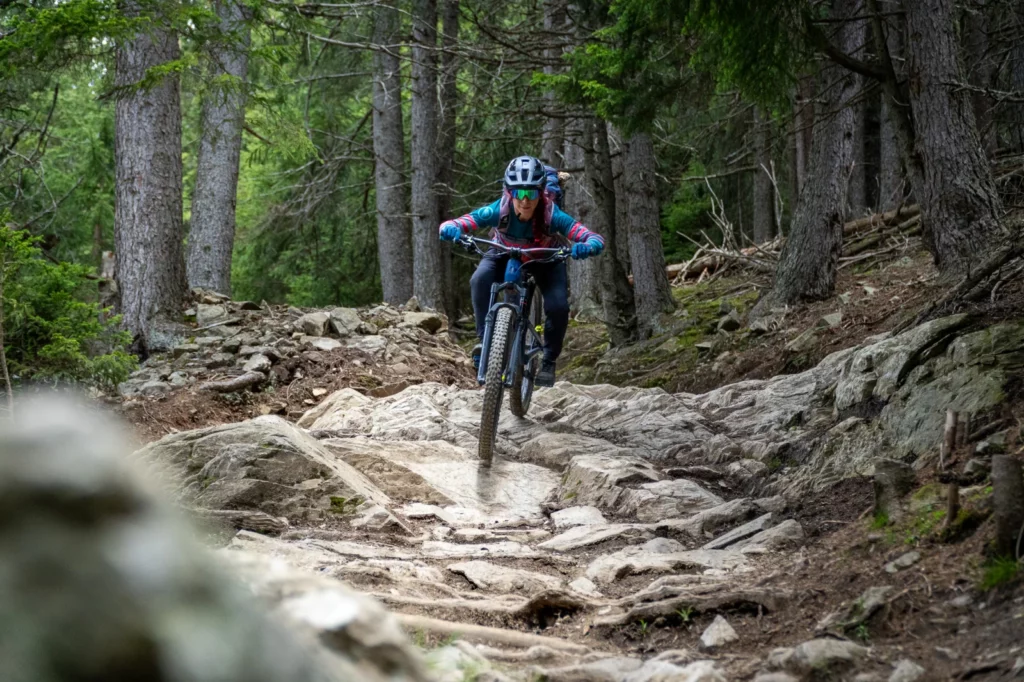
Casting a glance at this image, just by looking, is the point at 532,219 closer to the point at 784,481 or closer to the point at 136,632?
the point at 784,481

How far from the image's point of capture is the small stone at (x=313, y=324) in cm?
1285

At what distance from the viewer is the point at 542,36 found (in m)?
14.5

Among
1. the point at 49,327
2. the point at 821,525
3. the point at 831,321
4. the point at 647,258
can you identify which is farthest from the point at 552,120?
the point at 821,525

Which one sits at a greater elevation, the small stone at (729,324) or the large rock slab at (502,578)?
the small stone at (729,324)

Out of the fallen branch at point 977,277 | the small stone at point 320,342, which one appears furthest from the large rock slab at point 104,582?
the small stone at point 320,342

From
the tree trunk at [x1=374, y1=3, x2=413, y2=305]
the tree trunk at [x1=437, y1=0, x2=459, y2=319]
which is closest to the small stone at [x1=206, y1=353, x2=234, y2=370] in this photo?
the tree trunk at [x1=437, y1=0, x2=459, y2=319]

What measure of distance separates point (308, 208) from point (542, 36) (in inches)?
341

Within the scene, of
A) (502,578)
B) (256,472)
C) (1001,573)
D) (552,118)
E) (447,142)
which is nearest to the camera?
(1001,573)

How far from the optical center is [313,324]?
1291 centimetres

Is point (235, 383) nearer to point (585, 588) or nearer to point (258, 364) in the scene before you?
point (258, 364)

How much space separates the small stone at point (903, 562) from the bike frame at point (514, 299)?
14.0 feet

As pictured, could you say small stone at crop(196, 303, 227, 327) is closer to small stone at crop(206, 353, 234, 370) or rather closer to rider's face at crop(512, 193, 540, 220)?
small stone at crop(206, 353, 234, 370)

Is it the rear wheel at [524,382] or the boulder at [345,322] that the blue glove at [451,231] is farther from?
the boulder at [345,322]

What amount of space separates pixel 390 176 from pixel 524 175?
43.0ft
